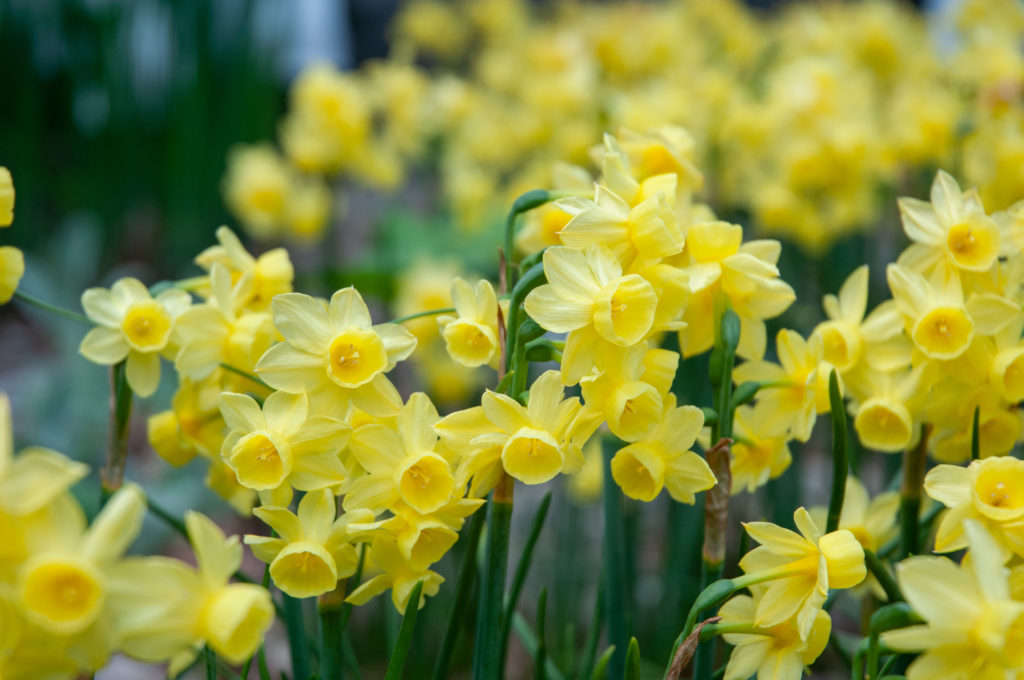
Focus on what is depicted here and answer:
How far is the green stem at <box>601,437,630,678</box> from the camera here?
0.80 meters

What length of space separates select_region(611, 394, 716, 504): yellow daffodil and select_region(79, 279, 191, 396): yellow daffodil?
0.40 metres

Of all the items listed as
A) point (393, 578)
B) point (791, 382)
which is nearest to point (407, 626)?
point (393, 578)

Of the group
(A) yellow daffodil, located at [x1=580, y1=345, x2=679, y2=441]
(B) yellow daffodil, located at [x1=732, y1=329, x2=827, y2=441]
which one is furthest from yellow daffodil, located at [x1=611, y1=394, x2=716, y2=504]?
(B) yellow daffodil, located at [x1=732, y1=329, x2=827, y2=441]

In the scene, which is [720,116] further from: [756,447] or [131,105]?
[131,105]

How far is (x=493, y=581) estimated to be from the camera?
662 mm

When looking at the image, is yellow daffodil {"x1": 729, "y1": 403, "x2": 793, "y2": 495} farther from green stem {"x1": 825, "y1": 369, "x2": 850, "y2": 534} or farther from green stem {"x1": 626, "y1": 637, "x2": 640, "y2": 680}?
green stem {"x1": 626, "y1": 637, "x2": 640, "y2": 680}

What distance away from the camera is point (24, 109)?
10.0ft

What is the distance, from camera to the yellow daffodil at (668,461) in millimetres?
620

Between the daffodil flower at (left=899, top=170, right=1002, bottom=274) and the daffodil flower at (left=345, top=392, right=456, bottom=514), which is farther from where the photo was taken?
the daffodil flower at (left=899, top=170, right=1002, bottom=274)

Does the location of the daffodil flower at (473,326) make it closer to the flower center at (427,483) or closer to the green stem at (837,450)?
the flower center at (427,483)

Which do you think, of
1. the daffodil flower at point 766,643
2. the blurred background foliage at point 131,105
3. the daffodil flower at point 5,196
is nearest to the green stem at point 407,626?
the daffodil flower at point 766,643

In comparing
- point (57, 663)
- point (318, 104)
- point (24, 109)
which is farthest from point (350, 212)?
point (57, 663)

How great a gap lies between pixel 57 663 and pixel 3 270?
35 cm

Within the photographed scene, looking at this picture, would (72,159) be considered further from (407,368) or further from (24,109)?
(407,368)
